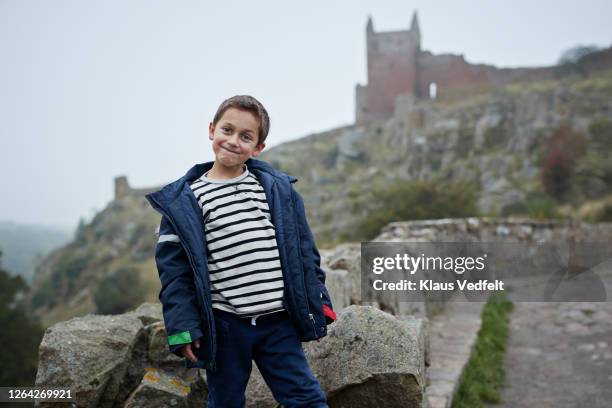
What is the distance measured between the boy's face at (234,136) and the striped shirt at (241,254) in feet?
0.49

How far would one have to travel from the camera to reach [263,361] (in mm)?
2143

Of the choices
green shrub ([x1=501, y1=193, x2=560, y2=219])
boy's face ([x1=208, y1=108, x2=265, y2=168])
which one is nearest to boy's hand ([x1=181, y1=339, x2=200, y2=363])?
boy's face ([x1=208, y1=108, x2=265, y2=168])

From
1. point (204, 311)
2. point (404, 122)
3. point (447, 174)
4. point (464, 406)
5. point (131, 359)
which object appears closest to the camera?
point (204, 311)

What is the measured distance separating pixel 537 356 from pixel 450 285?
6.51 ft

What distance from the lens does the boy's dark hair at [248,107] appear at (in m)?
2.21

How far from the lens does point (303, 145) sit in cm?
5278

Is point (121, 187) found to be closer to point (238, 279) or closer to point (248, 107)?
point (248, 107)

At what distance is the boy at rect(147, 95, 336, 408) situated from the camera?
6.69ft

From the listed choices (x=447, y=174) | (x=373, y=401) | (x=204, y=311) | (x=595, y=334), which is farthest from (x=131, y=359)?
(x=447, y=174)

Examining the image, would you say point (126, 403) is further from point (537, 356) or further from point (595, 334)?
point (595, 334)

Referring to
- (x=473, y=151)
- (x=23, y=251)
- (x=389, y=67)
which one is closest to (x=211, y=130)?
(x=473, y=151)

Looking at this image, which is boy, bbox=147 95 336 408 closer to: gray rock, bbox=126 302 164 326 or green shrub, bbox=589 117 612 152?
gray rock, bbox=126 302 164 326

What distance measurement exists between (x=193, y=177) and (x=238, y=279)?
0.55 meters

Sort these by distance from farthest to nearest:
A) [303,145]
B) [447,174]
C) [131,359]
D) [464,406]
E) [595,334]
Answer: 1. [303,145]
2. [447,174]
3. [595,334]
4. [464,406]
5. [131,359]
